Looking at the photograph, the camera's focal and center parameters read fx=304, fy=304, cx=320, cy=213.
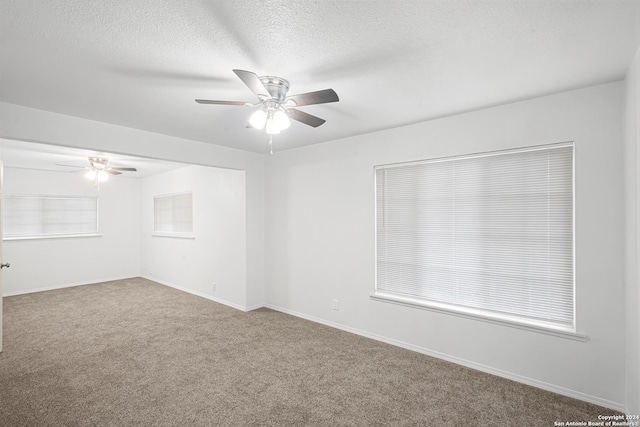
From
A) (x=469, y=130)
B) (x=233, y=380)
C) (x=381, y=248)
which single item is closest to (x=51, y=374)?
(x=233, y=380)

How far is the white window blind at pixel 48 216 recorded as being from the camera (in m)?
5.71

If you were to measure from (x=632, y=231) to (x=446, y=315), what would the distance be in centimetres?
160

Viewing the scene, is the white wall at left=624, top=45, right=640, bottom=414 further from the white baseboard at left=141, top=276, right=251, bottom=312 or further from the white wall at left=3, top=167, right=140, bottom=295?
the white wall at left=3, top=167, right=140, bottom=295

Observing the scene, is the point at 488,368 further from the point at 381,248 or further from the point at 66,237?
the point at 66,237

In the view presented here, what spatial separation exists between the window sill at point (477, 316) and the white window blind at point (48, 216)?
6440 millimetres

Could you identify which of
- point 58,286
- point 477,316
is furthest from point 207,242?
point 477,316

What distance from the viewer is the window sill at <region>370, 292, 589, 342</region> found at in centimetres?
245

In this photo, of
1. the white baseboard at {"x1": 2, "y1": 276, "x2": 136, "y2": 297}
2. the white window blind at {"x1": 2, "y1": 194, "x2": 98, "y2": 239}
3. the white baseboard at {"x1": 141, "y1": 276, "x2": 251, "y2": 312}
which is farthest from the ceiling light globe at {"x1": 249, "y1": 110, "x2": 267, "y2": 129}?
the white baseboard at {"x1": 2, "y1": 276, "x2": 136, "y2": 297}

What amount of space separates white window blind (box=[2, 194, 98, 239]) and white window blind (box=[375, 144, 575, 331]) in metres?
6.43

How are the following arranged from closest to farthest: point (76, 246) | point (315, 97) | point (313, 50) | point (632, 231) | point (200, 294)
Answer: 1. point (313, 50)
2. point (315, 97)
3. point (632, 231)
4. point (200, 294)
5. point (76, 246)

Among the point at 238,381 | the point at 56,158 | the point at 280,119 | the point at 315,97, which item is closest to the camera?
the point at 315,97

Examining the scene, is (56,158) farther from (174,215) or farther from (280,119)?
(280,119)

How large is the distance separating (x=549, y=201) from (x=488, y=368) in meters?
1.60

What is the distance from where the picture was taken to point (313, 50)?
1816 millimetres
